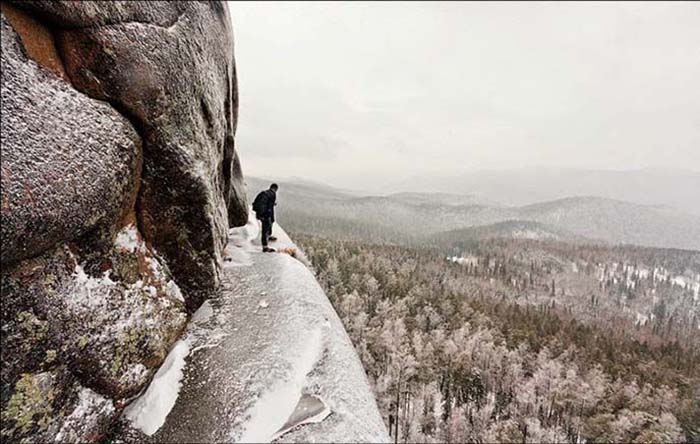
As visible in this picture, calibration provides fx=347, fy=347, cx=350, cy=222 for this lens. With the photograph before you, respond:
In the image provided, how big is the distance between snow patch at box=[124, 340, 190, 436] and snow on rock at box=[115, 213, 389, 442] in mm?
18

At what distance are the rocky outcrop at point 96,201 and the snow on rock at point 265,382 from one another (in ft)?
2.26

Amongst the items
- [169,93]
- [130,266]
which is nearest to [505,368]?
[130,266]

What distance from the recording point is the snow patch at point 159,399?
5.70 metres

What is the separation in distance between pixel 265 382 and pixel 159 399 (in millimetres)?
1822

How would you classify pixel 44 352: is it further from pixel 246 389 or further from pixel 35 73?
pixel 35 73

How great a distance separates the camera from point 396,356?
192 feet

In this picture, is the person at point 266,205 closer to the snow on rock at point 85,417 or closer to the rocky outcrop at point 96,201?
the rocky outcrop at point 96,201

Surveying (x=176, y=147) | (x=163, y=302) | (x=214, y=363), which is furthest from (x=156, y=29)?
(x=214, y=363)

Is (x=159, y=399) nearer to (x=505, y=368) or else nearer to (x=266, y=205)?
(x=266, y=205)

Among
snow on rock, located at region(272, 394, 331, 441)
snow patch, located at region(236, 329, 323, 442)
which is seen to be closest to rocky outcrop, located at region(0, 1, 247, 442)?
snow patch, located at region(236, 329, 323, 442)

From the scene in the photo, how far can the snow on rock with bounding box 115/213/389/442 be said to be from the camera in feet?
17.9

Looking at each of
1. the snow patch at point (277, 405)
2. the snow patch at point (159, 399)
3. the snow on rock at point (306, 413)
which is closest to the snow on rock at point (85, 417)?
the snow patch at point (159, 399)

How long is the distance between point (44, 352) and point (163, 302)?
226 centimetres

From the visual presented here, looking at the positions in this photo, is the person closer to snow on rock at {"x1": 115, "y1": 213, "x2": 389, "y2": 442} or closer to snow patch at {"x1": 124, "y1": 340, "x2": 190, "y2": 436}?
snow on rock at {"x1": 115, "y1": 213, "x2": 389, "y2": 442}
